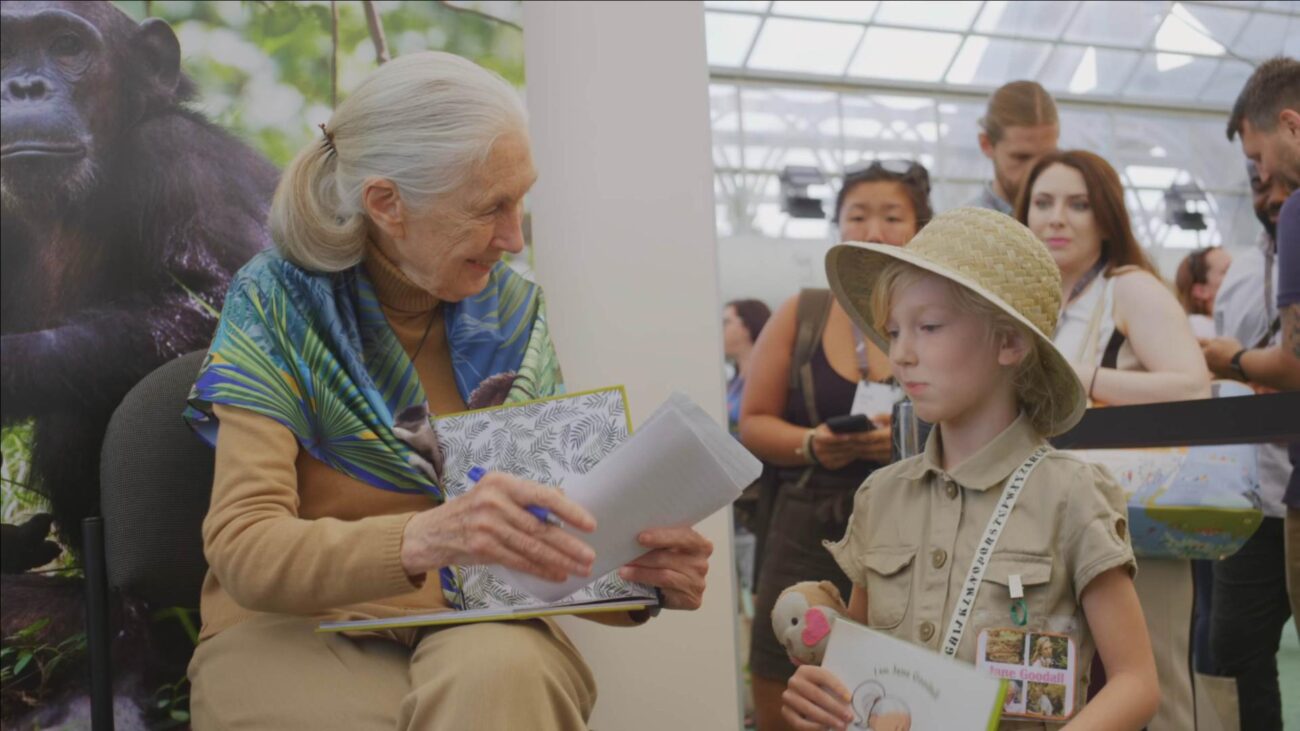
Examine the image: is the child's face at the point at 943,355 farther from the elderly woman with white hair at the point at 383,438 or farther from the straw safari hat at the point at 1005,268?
the elderly woman with white hair at the point at 383,438

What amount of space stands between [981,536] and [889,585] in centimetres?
18

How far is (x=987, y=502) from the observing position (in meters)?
1.93

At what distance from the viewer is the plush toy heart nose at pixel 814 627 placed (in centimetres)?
192

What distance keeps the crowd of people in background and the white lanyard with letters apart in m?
0.71

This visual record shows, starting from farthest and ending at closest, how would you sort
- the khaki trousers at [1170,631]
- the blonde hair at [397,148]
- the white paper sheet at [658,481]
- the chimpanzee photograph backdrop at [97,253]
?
the chimpanzee photograph backdrop at [97,253] → the khaki trousers at [1170,631] → the blonde hair at [397,148] → the white paper sheet at [658,481]

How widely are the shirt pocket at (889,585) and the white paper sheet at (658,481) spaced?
403mm

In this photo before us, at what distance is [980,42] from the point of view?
3.27 metres

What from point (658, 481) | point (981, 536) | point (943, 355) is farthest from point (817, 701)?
point (943, 355)

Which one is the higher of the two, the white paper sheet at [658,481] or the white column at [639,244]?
the white column at [639,244]

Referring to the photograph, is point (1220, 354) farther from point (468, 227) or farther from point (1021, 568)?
point (468, 227)

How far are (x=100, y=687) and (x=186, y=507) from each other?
33 centimetres

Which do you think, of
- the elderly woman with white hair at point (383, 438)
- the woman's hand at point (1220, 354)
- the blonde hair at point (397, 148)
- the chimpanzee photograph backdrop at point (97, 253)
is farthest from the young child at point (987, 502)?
the chimpanzee photograph backdrop at point (97, 253)

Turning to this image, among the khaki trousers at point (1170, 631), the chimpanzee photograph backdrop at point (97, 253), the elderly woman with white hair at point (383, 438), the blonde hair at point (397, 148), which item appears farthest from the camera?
the chimpanzee photograph backdrop at point (97, 253)

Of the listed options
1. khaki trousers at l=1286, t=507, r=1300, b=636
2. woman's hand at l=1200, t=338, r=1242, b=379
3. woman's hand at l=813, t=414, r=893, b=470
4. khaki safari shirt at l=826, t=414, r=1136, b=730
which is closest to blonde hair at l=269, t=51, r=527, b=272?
khaki safari shirt at l=826, t=414, r=1136, b=730
